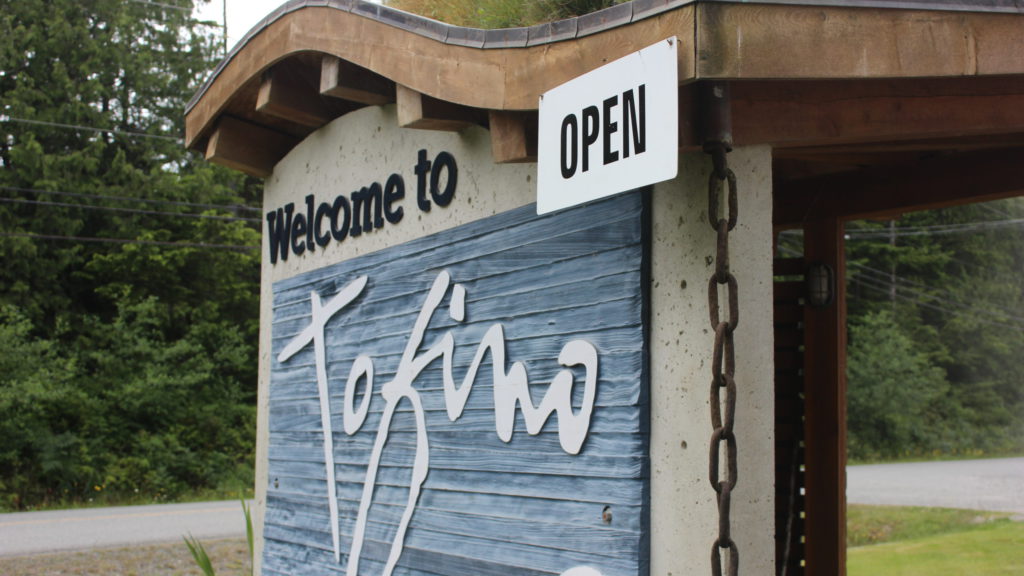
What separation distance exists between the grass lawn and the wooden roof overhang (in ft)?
14.1

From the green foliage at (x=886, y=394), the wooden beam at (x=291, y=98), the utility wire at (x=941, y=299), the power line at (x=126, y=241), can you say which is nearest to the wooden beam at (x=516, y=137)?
the wooden beam at (x=291, y=98)

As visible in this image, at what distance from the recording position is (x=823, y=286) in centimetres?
439

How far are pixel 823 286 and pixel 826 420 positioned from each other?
0.57 metres

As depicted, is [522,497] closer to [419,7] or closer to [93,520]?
[419,7]

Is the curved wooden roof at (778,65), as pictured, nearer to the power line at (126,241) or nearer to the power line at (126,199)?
the power line at (126,241)

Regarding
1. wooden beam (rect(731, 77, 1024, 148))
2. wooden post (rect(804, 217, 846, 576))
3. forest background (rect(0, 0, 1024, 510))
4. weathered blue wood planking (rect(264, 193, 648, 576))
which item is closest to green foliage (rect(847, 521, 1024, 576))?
wooden post (rect(804, 217, 846, 576))

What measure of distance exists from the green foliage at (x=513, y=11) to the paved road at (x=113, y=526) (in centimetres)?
852

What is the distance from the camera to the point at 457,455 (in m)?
3.82

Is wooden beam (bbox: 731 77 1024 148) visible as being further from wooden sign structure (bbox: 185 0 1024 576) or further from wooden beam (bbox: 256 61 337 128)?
wooden beam (bbox: 256 61 337 128)

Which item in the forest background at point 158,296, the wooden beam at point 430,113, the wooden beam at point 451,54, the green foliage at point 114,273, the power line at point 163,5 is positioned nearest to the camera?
the wooden beam at point 451,54

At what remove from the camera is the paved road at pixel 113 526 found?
1109cm

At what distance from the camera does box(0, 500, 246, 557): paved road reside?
11.1m

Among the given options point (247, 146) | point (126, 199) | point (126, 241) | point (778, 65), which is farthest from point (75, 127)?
point (778, 65)

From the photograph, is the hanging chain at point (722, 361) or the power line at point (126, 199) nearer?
the hanging chain at point (722, 361)
